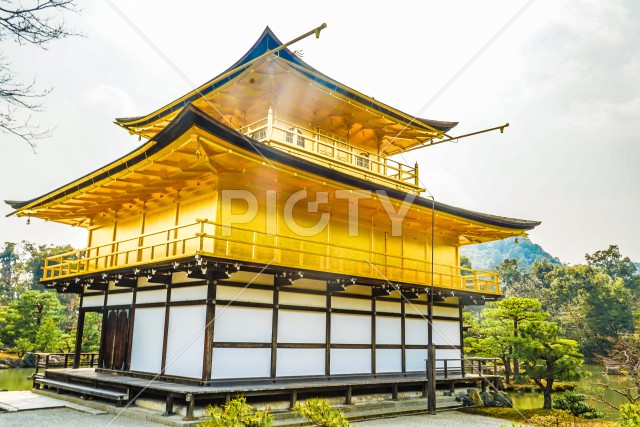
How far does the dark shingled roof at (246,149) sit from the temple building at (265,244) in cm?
4

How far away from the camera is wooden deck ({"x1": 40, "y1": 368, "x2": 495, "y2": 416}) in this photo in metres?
11.5

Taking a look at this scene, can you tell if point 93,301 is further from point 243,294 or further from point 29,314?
point 29,314

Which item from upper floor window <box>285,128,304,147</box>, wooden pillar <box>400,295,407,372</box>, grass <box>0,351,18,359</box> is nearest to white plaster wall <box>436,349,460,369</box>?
wooden pillar <box>400,295,407,372</box>

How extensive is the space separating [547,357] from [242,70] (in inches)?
601

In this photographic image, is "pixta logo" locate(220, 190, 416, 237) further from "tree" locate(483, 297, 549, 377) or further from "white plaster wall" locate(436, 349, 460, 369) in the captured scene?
"tree" locate(483, 297, 549, 377)

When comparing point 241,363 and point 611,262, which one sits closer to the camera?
point 241,363

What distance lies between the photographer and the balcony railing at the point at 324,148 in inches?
639

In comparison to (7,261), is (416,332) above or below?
below

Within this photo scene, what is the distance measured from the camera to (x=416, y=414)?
49.0ft

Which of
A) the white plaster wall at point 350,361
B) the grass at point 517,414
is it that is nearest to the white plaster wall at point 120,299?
the white plaster wall at point 350,361

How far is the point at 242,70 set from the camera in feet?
51.2

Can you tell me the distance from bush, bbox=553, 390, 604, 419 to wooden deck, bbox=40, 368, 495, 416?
3.16 metres

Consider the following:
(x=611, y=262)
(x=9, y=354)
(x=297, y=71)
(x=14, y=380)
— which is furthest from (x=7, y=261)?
(x=611, y=262)

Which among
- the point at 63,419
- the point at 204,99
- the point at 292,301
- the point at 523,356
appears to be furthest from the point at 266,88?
the point at 523,356
